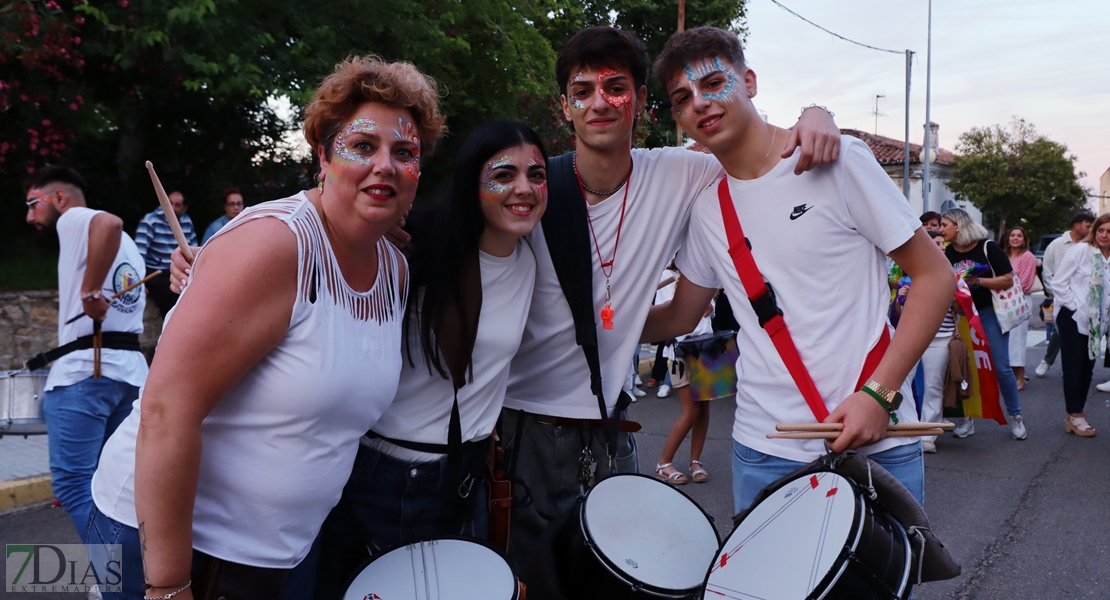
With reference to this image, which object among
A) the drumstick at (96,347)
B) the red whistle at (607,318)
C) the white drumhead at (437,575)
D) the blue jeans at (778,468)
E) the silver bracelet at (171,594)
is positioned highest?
the red whistle at (607,318)

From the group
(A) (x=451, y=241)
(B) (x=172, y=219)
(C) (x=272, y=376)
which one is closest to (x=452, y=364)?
(A) (x=451, y=241)

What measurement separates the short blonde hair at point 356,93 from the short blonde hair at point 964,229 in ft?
21.5

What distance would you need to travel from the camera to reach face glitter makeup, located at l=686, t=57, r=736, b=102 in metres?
2.35

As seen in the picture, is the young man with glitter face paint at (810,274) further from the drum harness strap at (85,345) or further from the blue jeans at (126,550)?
the drum harness strap at (85,345)

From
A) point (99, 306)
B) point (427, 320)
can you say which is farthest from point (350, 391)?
point (99, 306)

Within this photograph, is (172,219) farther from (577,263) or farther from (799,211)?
(799,211)

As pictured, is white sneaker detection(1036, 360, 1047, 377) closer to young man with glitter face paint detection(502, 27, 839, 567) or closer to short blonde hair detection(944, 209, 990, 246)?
short blonde hair detection(944, 209, 990, 246)

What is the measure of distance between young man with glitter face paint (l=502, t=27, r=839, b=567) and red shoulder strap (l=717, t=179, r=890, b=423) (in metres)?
0.31

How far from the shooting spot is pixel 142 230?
336 inches

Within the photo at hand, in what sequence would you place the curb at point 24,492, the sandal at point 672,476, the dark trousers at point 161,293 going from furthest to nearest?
the dark trousers at point 161,293 → the sandal at point 672,476 → the curb at point 24,492

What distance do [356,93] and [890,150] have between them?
48.1m

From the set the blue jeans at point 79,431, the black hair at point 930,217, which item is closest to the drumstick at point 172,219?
the blue jeans at point 79,431

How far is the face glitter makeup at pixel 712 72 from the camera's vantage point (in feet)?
7.72

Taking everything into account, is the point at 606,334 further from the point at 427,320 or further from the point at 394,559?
the point at 394,559
